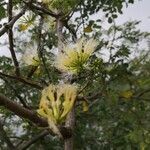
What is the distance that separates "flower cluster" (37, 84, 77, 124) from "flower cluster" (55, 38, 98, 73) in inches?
12.8

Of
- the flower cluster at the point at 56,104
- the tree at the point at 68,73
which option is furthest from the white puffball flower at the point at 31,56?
the flower cluster at the point at 56,104

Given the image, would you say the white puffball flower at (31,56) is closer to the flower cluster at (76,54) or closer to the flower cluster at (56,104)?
the flower cluster at (76,54)

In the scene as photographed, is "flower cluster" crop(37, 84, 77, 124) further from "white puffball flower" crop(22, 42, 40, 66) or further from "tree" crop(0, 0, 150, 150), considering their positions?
"white puffball flower" crop(22, 42, 40, 66)

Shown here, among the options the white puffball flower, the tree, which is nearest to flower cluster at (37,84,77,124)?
the tree

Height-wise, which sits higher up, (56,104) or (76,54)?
(76,54)

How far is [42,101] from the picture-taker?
1740mm

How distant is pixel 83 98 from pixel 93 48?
208mm

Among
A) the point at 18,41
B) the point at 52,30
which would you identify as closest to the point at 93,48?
the point at 52,30

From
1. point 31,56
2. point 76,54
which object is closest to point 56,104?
point 76,54

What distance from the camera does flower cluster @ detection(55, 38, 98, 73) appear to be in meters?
2.08

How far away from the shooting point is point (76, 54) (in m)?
2.09

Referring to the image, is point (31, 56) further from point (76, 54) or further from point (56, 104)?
point (56, 104)

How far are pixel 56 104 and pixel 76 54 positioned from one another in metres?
0.38

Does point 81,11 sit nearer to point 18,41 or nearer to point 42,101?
point 42,101
